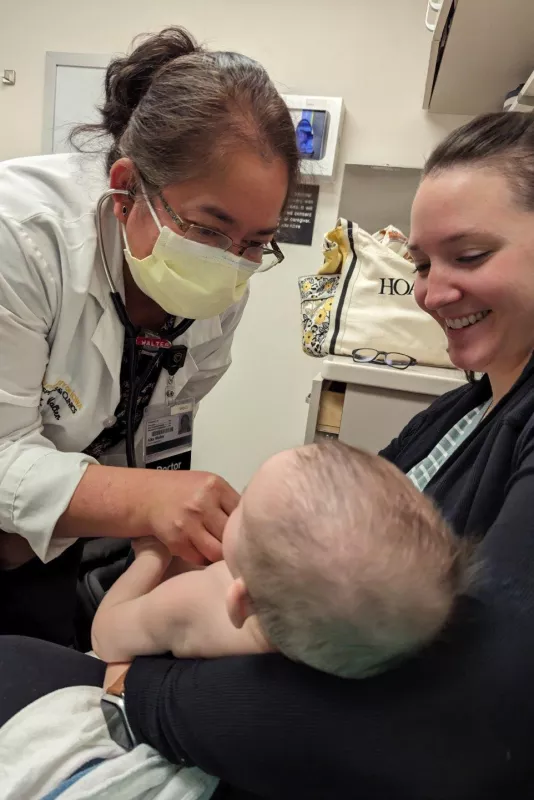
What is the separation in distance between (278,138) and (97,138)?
18.1 inches

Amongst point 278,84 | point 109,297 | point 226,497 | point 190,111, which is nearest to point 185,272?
point 109,297

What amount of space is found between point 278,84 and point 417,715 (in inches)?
96.2

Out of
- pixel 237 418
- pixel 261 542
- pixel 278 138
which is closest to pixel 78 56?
pixel 237 418

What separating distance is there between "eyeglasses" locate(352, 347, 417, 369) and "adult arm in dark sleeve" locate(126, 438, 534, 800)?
1085 mm

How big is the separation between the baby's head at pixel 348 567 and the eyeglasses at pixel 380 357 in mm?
1058

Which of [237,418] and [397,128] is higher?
[397,128]

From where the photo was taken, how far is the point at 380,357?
166 cm

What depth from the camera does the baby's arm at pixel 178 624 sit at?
A: 2.23 ft

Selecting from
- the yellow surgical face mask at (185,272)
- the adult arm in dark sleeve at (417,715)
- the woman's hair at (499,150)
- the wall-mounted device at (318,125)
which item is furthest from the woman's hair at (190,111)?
the wall-mounted device at (318,125)

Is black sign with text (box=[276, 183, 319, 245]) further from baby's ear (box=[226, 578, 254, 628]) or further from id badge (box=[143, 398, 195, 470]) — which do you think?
baby's ear (box=[226, 578, 254, 628])

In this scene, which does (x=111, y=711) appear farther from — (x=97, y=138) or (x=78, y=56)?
(x=78, y=56)

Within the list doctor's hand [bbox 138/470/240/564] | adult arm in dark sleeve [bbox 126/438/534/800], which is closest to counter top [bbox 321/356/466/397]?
doctor's hand [bbox 138/470/240/564]

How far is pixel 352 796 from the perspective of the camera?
0.52m

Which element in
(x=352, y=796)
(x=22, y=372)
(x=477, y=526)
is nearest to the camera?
(x=352, y=796)
